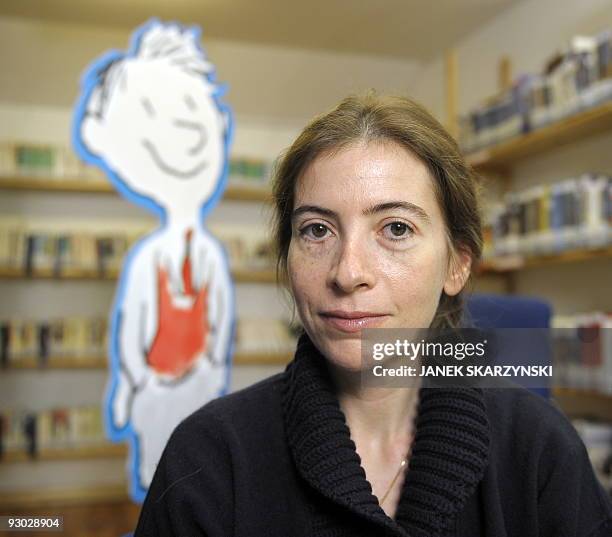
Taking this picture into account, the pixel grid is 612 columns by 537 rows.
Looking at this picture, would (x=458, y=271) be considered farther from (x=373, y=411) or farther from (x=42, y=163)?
(x=42, y=163)

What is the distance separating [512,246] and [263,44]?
89.6 inches

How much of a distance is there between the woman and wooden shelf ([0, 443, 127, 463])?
Result: 3253mm

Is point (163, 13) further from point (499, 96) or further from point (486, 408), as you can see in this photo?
point (486, 408)

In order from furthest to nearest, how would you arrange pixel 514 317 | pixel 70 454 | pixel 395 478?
pixel 70 454
pixel 514 317
pixel 395 478

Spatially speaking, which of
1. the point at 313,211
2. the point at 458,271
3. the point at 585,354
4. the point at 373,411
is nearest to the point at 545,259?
the point at 585,354

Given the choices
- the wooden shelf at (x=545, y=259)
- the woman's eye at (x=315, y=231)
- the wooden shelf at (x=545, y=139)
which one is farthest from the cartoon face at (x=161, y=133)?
the woman's eye at (x=315, y=231)

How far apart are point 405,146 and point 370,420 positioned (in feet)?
1.38

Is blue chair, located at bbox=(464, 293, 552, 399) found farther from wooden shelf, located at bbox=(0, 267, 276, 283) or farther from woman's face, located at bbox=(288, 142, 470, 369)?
wooden shelf, located at bbox=(0, 267, 276, 283)

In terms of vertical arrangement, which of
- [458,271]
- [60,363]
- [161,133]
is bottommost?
[60,363]

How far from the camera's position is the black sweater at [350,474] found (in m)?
0.92

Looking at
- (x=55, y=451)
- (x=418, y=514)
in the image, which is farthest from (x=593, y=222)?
(x=55, y=451)

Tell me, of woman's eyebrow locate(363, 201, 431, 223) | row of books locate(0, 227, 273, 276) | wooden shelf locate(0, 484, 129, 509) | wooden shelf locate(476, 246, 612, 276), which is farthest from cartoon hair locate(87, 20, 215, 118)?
wooden shelf locate(0, 484, 129, 509)

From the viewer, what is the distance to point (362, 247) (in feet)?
2.96

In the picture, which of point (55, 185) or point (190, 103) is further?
point (55, 185)
